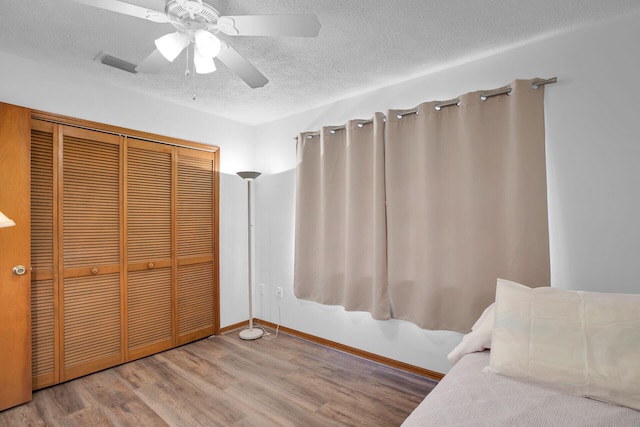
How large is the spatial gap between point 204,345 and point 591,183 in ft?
11.6

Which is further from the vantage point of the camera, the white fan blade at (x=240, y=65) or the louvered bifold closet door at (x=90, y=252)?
the louvered bifold closet door at (x=90, y=252)

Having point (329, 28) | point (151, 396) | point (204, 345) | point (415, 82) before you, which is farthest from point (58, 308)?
point (415, 82)

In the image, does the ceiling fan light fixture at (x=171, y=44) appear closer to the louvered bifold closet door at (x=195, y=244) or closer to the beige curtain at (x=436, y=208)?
the beige curtain at (x=436, y=208)

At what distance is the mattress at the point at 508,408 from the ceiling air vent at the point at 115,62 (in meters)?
2.77

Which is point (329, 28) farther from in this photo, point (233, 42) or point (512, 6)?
point (512, 6)

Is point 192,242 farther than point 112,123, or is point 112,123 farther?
point 192,242

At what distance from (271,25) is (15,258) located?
2.38 m

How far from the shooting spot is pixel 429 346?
250cm

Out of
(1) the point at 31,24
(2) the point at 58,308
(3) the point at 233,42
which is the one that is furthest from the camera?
(2) the point at 58,308

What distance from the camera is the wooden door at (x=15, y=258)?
2090 millimetres

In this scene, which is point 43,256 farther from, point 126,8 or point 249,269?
point 126,8

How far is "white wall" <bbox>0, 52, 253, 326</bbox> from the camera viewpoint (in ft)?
7.63

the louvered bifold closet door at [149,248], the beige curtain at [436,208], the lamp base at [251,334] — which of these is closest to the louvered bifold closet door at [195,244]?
the louvered bifold closet door at [149,248]

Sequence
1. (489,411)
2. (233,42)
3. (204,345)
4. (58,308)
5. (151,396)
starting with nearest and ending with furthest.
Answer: (489,411)
(233,42)
(151,396)
(58,308)
(204,345)
